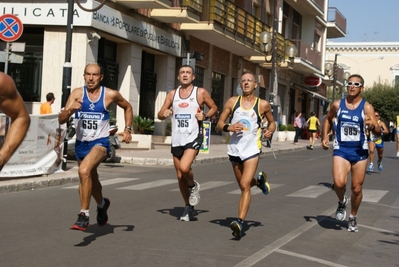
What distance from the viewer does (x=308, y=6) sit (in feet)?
158

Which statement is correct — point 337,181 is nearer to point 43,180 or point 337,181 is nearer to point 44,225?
point 44,225

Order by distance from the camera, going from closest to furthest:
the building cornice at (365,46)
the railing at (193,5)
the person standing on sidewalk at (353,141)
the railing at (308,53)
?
the person standing on sidewalk at (353,141) → the railing at (193,5) → the railing at (308,53) → the building cornice at (365,46)

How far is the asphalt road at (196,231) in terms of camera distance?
23.0 ft

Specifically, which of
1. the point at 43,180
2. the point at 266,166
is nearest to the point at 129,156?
the point at 266,166

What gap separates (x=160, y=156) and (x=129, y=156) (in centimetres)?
131

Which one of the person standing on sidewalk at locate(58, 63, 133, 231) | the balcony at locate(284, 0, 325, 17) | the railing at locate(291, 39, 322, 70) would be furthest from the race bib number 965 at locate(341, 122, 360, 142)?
the balcony at locate(284, 0, 325, 17)

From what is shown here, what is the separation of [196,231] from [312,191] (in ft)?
19.6

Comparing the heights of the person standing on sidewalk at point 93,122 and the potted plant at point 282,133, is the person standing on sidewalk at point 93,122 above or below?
above

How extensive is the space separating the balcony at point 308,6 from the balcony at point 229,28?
993 cm

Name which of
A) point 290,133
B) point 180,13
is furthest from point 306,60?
point 180,13

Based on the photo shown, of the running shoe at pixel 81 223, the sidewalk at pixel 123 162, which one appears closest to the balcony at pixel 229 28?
the sidewalk at pixel 123 162

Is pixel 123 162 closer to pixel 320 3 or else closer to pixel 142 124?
pixel 142 124

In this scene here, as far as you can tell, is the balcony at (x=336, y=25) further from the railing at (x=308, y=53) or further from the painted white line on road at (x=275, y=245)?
the painted white line on road at (x=275, y=245)

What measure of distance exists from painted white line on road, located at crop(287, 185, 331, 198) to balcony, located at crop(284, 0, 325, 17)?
105 feet
